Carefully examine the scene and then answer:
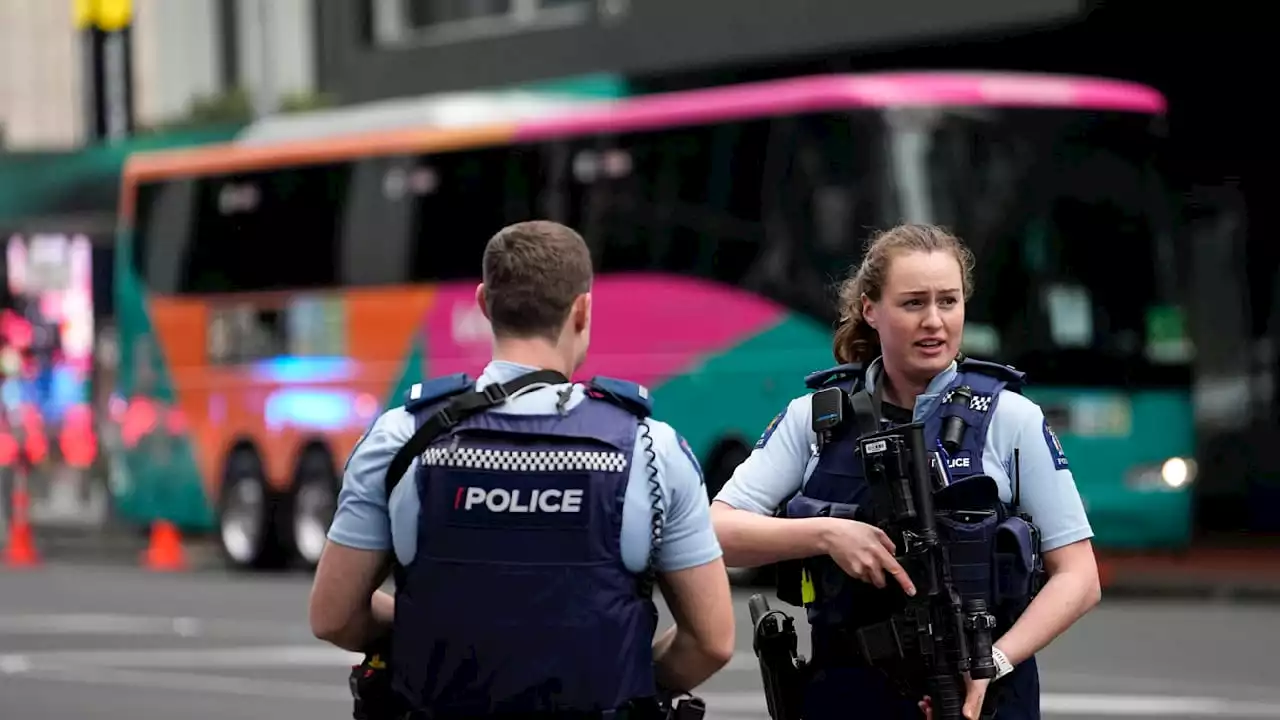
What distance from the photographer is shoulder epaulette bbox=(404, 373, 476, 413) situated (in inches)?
171

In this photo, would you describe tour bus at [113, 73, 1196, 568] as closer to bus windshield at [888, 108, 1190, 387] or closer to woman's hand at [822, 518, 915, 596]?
bus windshield at [888, 108, 1190, 387]

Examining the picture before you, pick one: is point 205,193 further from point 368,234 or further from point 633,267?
point 633,267

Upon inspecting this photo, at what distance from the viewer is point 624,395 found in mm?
4344

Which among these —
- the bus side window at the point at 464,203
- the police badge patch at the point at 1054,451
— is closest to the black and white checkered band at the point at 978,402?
the police badge patch at the point at 1054,451

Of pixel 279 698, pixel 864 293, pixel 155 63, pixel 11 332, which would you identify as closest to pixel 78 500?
pixel 11 332

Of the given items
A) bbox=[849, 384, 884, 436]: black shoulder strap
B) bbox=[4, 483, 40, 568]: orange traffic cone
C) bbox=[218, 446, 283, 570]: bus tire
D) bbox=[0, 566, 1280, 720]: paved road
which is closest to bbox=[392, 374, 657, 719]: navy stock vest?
bbox=[849, 384, 884, 436]: black shoulder strap

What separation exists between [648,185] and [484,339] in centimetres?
174

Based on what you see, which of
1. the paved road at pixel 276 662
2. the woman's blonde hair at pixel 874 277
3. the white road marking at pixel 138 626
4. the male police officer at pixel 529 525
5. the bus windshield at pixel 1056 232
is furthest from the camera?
the bus windshield at pixel 1056 232

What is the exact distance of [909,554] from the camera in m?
4.54

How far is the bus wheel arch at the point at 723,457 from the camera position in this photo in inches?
709

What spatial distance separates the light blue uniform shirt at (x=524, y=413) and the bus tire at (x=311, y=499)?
56.3ft

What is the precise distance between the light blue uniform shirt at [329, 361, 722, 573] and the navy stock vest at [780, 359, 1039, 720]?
1.37 feet

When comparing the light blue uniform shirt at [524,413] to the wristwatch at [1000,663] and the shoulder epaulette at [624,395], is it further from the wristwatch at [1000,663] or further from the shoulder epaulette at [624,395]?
the wristwatch at [1000,663]

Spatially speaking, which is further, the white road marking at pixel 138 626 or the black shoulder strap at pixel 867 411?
the white road marking at pixel 138 626
